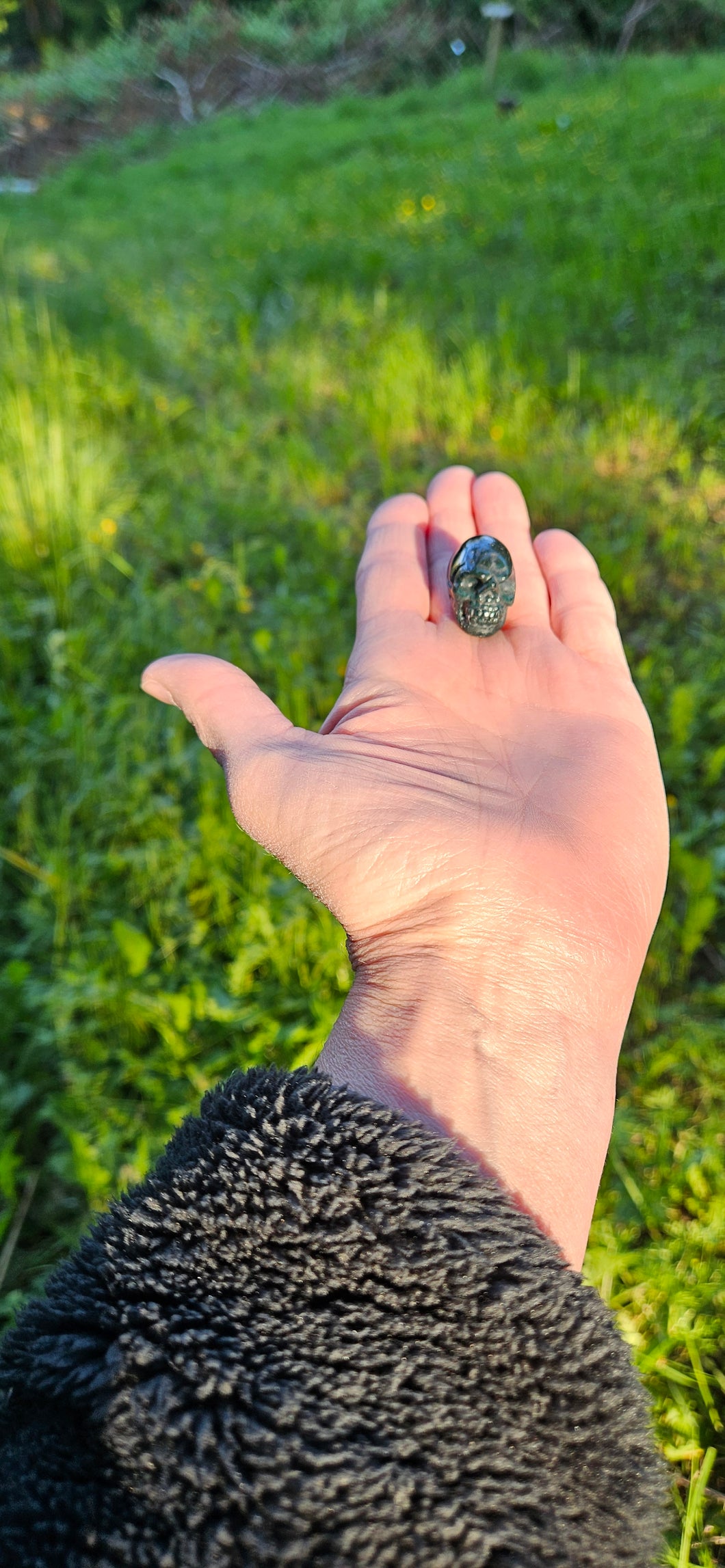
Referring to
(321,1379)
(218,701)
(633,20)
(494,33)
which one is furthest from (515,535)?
(633,20)

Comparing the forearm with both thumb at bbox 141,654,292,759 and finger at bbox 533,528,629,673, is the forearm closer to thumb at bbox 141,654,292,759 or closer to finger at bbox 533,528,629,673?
thumb at bbox 141,654,292,759

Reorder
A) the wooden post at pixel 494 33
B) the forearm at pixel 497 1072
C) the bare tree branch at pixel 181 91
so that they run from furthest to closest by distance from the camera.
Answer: the bare tree branch at pixel 181 91 < the wooden post at pixel 494 33 < the forearm at pixel 497 1072

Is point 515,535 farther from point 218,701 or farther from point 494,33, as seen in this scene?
point 494,33

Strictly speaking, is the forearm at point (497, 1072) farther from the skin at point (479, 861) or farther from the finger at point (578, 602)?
the finger at point (578, 602)

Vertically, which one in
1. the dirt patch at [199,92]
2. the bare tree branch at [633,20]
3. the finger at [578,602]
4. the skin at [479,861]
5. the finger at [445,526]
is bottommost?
the skin at [479,861]

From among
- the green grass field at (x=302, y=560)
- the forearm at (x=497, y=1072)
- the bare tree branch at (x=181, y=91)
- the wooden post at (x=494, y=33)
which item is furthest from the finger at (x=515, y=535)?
the bare tree branch at (x=181, y=91)
